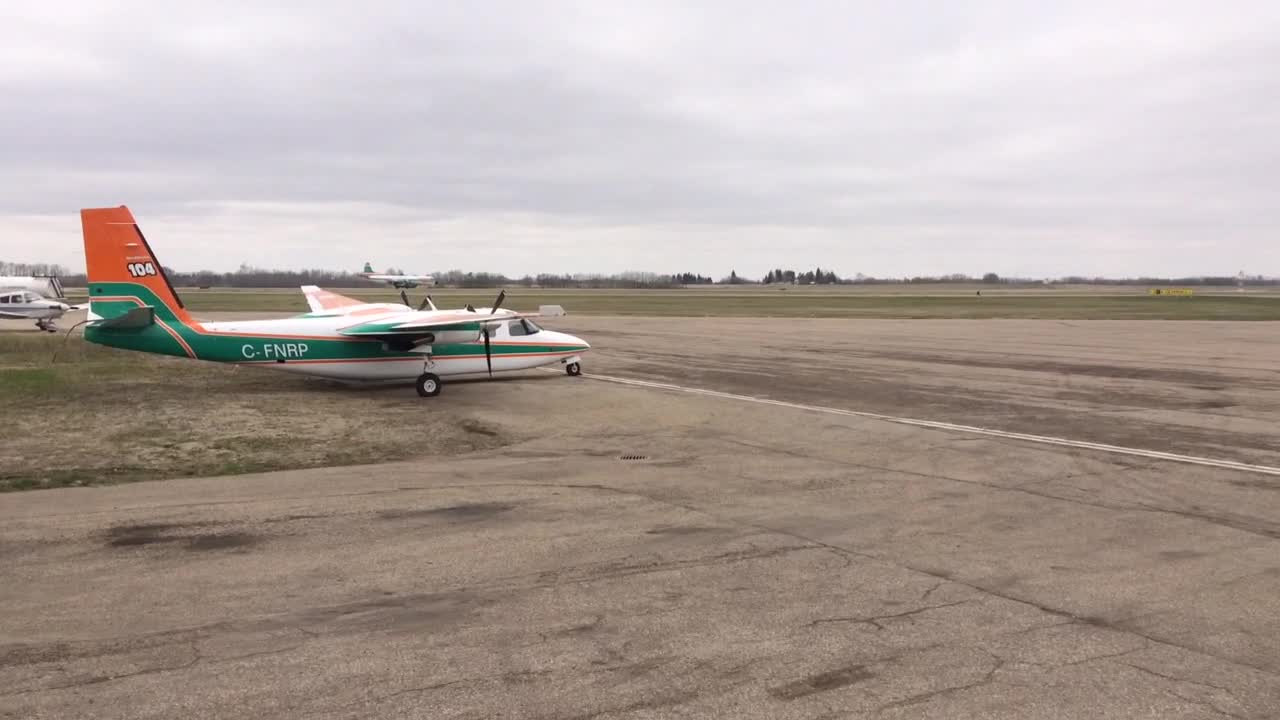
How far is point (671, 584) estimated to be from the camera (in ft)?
29.7

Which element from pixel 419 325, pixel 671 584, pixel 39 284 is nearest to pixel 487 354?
pixel 419 325

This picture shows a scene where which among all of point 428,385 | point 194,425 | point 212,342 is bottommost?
point 194,425

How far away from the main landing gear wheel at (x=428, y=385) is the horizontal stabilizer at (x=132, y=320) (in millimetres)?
7568

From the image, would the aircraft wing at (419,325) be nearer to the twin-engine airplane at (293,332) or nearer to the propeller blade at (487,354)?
the twin-engine airplane at (293,332)

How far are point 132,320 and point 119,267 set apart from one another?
5.30 feet

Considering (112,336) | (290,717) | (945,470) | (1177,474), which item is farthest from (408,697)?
(112,336)

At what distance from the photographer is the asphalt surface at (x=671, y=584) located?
659 centimetres

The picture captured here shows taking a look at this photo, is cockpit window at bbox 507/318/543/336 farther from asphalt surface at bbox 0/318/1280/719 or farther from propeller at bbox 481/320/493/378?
asphalt surface at bbox 0/318/1280/719

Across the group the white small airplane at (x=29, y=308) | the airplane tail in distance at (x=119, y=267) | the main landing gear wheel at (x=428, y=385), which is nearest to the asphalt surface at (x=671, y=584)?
the main landing gear wheel at (x=428, y=385)

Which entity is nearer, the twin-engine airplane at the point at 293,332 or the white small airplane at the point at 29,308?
the twin-engine airplane at the point at 293,332

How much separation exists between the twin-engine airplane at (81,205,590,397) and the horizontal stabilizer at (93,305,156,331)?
1.0 inches

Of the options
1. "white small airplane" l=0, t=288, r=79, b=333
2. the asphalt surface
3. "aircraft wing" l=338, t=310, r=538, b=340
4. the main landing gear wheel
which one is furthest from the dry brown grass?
"white small airplane" l=0, t=288, r=79, b=333

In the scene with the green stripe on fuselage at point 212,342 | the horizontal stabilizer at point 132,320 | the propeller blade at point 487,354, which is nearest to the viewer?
the horizontal stabilizer at point 132,320

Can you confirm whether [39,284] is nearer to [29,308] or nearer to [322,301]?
[29,308]
